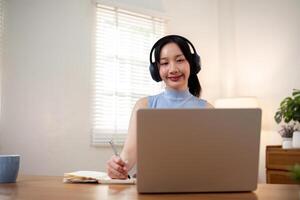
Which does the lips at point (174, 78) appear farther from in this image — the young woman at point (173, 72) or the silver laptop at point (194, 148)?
the silver laptop at point (194, 148)

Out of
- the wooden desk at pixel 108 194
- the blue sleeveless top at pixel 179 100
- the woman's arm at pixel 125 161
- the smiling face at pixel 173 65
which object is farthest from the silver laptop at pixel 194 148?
the blue sleeveless top at pixel 179 100

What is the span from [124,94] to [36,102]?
0.86 meters

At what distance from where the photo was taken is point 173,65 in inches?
67.8

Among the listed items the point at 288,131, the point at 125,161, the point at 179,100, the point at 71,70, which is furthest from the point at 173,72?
the point at 288,131

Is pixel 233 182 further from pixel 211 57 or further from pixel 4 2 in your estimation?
pixel 211 57

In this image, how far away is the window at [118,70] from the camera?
3258 millimetres

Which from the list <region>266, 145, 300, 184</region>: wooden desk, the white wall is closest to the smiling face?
the white wall

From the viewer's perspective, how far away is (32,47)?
2.90 meters

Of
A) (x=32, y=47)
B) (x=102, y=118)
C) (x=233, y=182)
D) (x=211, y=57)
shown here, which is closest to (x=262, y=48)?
(x=211, y=57)

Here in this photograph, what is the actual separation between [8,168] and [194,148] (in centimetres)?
73

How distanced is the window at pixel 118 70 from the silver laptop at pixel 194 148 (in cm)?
227

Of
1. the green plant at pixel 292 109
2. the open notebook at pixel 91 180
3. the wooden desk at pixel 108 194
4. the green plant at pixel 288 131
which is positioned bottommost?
the open notebook at pixel 91 180

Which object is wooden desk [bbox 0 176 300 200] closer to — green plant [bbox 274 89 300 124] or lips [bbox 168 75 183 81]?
lips [bbox 168 75 183 81]

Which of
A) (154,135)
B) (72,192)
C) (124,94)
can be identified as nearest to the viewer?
Answer: (154,135)
